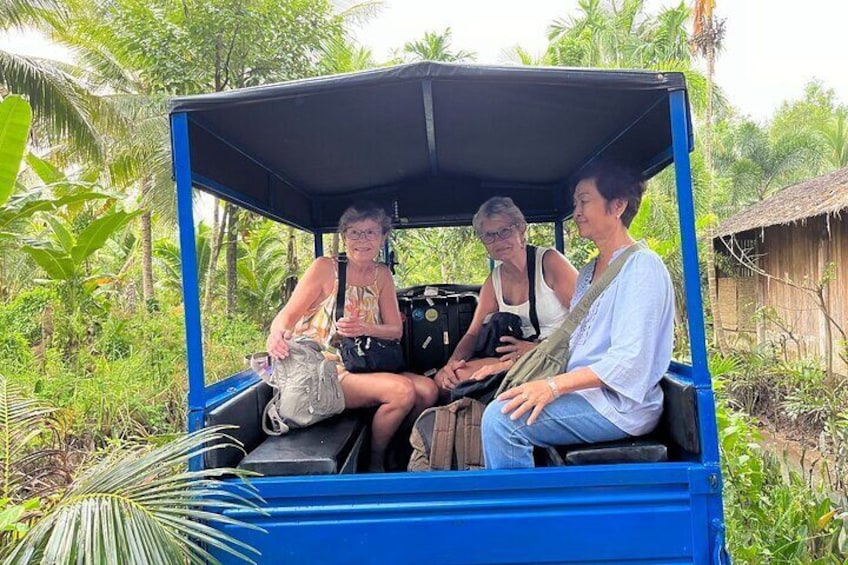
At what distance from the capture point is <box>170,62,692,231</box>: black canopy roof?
1.97 meters

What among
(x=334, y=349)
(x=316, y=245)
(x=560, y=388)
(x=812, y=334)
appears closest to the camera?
(x=560, y=388)

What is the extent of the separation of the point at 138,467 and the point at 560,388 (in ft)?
4.24

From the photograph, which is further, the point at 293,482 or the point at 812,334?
the point at 812,334

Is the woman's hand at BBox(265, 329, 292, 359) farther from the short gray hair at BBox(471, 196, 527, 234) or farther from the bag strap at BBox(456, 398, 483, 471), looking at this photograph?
the short gray hair at BBox(471, 196, 527, 234)

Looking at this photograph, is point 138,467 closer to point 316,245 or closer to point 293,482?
point 293,482

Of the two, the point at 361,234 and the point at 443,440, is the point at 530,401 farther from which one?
the point at 361,234

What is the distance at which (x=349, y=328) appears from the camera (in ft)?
9.03

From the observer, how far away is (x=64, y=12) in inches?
375

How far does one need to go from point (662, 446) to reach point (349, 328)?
4.60 ft

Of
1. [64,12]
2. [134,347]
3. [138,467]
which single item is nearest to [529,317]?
[138,467]

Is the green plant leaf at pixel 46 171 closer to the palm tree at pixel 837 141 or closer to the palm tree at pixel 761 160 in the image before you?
the palm tree at pixel 761 160

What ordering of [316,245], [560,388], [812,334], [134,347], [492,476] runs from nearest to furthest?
[492,476] < [560,388] < [316,245] < [134,347] < [812,334]

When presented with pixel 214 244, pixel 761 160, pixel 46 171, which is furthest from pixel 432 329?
pixel 761 160

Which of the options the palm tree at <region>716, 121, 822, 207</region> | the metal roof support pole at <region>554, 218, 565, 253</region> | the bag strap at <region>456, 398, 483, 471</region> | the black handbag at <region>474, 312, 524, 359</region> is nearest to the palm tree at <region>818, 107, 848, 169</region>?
the palm tree at <region>716, 121, 822, 207</region>
